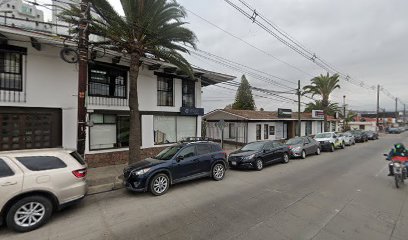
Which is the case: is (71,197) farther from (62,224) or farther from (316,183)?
(316,183)

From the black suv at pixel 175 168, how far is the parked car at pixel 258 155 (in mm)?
1770

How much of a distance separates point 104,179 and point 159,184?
3.10 meters

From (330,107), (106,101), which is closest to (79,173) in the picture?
(106,101)

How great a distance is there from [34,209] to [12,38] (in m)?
7.77

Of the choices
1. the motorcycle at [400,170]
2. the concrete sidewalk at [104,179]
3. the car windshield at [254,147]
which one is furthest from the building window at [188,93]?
the motorcycle at [400,170]

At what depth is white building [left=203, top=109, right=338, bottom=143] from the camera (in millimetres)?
22703

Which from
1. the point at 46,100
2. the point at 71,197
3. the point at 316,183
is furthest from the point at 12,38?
the point at 316,183

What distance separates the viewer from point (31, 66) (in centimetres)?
965

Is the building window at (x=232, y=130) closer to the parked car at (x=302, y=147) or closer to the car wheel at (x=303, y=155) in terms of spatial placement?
the parked car at (x=302, y=147)

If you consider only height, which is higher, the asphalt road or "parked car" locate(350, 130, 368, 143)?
"parked car" locate(350, 130, 368, 143)

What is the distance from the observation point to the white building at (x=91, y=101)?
30.4 feet

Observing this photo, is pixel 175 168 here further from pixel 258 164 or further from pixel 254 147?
pixel 254 147

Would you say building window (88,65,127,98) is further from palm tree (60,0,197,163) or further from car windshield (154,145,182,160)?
car windshield (154,145,182,160)

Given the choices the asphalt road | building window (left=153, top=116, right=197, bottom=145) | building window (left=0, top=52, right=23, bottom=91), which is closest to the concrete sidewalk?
the asphalt road
